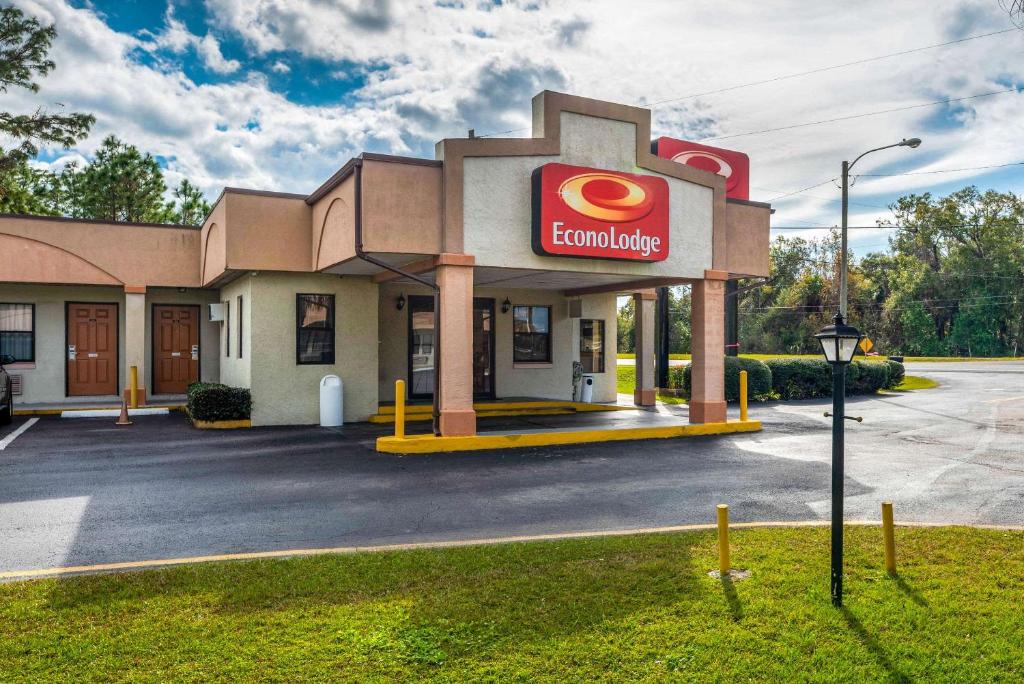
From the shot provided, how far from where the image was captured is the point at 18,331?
19.2 meters

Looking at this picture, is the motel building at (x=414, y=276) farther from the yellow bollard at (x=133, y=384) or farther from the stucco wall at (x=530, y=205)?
the yellow bollard at (x=133, y=384)

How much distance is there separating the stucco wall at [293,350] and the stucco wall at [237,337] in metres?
0.24

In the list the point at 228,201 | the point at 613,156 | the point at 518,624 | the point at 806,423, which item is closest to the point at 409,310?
the point at 228,201

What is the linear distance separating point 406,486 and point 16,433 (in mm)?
9532

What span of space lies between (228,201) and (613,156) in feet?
25.7

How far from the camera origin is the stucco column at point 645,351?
70.9 ft

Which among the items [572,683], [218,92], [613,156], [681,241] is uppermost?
[218,92]

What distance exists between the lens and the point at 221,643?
471cm

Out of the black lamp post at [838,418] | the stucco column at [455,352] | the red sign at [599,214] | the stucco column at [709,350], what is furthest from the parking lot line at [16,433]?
the stucco column at [709,350]

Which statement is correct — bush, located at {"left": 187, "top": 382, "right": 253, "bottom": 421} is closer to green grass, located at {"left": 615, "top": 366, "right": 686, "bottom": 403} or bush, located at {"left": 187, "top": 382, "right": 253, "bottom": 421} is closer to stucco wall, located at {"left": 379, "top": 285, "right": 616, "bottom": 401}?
stucco wall, located at {"left": 379, "top": 285, "right": 616, "bottom": 401}

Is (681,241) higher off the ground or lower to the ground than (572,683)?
higher

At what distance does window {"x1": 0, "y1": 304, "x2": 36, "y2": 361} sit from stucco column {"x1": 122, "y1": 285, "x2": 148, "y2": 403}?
98.7 inches

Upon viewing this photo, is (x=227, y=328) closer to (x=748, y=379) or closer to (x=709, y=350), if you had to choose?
(x=709, y=350)

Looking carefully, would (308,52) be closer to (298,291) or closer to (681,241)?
(298,291)
